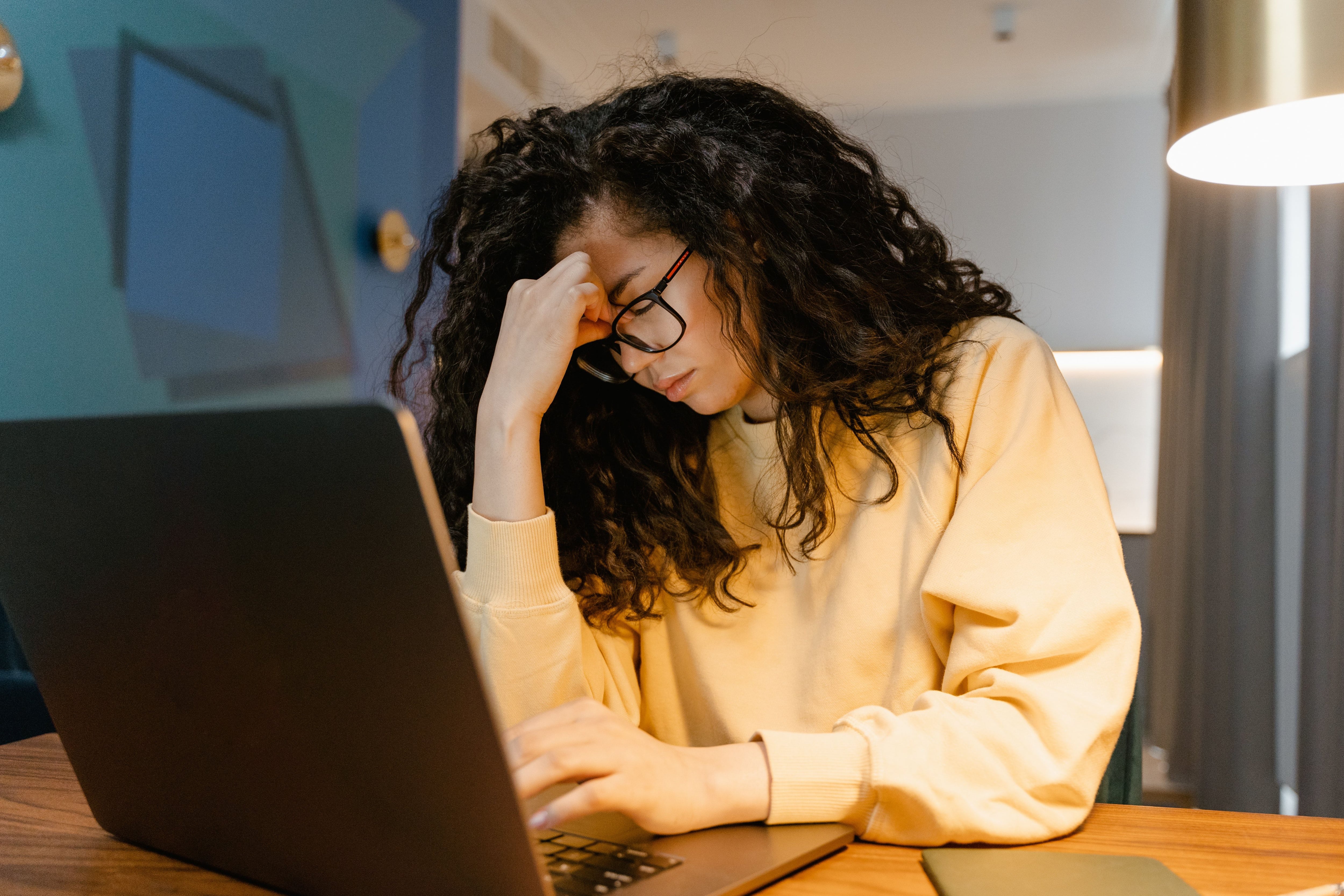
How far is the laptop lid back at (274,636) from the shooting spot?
16.8 inches

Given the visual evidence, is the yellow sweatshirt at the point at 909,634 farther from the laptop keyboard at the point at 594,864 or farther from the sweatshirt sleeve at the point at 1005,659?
the laptop keyboard at the point at 594,864

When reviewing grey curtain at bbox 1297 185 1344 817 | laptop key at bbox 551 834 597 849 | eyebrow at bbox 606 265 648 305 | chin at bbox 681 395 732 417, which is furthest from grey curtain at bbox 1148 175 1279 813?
laptop key at bbox 551 834 597 849

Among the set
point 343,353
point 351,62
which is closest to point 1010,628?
point 343,353

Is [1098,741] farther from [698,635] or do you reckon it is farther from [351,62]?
[351,62]

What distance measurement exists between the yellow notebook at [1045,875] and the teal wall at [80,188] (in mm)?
814

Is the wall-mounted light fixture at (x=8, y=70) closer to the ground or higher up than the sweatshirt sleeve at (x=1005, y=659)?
higher up

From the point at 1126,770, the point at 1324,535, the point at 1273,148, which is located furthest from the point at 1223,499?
the point at 1273,148

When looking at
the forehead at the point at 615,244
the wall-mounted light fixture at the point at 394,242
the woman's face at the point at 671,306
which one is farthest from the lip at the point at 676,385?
the wall-mounted light fixture at the point at 394,242

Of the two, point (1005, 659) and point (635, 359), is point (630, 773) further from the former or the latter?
point (635, 359)

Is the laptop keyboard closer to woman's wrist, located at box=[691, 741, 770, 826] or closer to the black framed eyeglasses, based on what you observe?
woman's wrist, located at box=[691, 741, 770, 826]

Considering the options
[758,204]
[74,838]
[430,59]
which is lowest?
[74,838]

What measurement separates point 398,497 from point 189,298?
1675 millimetres

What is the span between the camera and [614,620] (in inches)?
43.7

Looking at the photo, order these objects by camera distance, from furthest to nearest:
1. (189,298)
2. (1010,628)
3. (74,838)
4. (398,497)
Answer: (189,298) → (1010,628) → (74,838) → (398,497)
